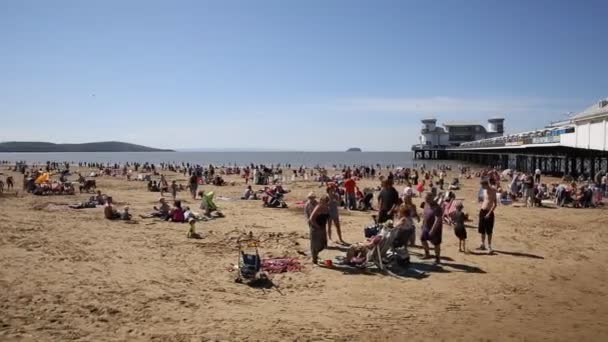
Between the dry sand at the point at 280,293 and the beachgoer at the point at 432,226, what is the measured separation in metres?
0.36

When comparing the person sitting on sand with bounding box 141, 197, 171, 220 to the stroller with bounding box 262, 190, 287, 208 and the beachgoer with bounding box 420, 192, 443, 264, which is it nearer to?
the stroller with bounding box 262, 190, 287, 208

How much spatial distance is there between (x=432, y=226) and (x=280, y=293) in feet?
11.3

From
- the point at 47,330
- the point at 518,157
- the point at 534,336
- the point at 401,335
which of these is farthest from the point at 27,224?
the point at 518,157

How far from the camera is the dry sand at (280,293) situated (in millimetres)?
5375

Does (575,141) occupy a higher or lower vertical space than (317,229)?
higher

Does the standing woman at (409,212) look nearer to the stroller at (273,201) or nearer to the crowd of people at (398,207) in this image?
the crowd of people at (398,207)

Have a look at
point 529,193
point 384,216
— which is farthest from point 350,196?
point 529,193

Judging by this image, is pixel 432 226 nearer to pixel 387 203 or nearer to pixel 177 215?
pixel 387 203

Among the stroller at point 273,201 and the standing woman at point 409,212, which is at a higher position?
the standing woman at point 409,212

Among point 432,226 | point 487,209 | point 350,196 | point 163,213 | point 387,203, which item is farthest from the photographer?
point 350,196

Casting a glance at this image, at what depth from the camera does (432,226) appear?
8.61 metres

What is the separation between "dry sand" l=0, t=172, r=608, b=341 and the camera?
5375mm

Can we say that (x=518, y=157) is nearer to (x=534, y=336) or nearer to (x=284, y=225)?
(x=284, y=225)

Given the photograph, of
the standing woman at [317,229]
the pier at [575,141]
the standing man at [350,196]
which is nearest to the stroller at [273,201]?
the standing man at [350,196]
